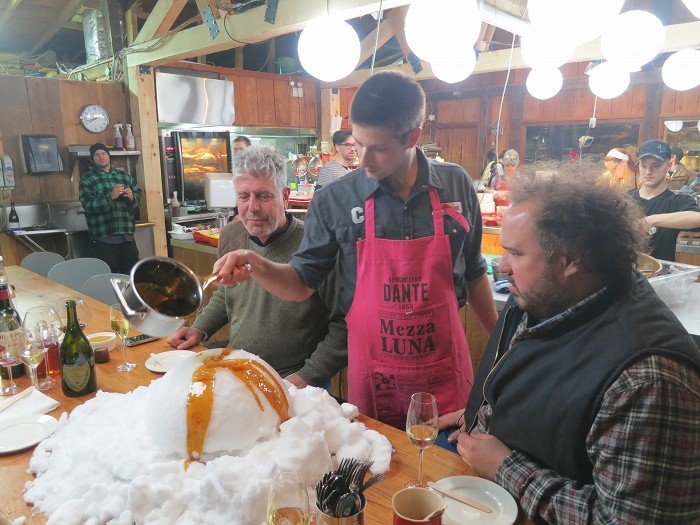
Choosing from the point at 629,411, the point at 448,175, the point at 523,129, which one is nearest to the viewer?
the point at 629,411

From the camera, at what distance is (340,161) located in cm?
559

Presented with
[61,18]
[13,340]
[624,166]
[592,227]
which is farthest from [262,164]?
[61,18]

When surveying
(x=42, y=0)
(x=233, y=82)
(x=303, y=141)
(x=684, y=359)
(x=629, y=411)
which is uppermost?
(x=42, y=0)

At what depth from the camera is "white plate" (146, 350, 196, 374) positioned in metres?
1.99

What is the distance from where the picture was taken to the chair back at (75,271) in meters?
3.71

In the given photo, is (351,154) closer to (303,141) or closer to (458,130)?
(303,141)

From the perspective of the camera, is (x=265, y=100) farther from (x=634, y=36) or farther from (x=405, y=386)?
(x=405, y=386)

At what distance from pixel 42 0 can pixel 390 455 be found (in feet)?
23.3

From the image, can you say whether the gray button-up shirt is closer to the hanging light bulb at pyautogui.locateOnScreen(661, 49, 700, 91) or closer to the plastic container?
the plastic container

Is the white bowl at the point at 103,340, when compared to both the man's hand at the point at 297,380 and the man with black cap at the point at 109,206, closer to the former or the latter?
the man's hand at the point at 297,380

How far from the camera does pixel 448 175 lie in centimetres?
200

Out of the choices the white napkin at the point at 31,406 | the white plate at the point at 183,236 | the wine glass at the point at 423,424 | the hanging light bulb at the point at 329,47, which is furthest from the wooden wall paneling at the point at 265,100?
the wine glass at the point at 423,424

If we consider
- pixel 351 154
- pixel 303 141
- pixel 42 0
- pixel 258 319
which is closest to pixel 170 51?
pixel 42 0

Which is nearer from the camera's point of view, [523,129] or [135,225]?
[135,225]
